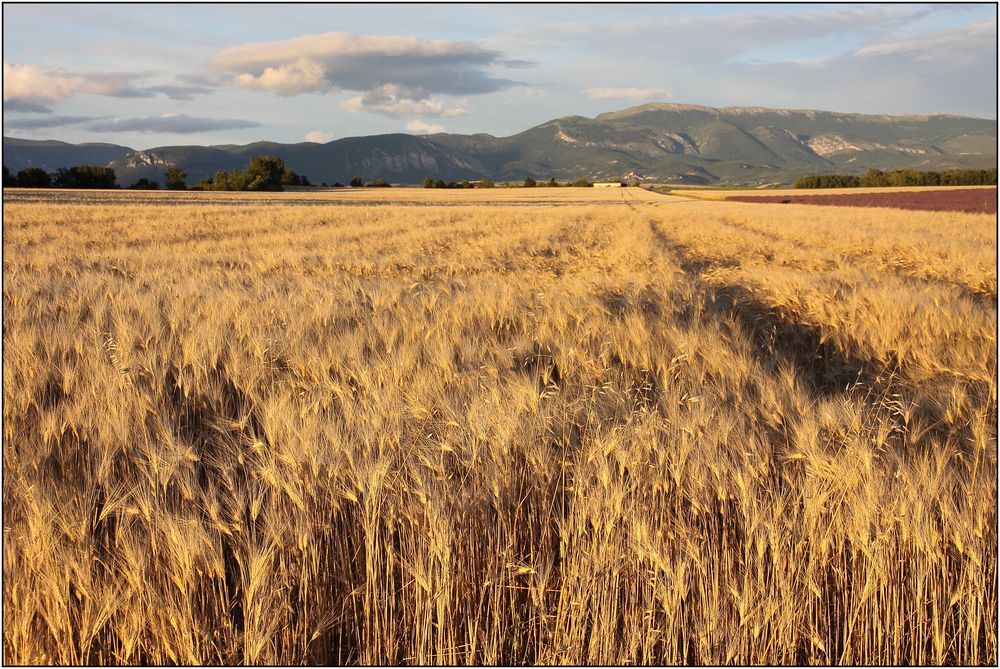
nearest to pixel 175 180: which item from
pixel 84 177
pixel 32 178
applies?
pixel 84 177

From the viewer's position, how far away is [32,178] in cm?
6438

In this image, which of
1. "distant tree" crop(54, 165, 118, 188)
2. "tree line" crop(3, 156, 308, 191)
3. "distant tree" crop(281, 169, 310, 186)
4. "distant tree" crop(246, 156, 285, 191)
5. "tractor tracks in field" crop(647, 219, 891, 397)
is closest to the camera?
"tractor tracks in field" crop(647, 219, 891, 397)

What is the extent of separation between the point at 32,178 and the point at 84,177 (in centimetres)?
657

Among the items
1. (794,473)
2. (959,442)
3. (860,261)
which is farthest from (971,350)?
(860,261)

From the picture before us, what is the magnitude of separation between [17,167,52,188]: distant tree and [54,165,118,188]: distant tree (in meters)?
2.96

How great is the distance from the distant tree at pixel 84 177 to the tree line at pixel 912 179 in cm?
8569

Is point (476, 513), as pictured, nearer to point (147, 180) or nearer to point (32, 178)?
point (32, 178)

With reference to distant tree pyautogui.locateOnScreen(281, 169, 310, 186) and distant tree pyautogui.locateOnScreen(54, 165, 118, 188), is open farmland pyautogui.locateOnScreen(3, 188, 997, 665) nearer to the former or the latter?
distant tree pyautogui.locateOnScreen(54, 165, 118, 188)

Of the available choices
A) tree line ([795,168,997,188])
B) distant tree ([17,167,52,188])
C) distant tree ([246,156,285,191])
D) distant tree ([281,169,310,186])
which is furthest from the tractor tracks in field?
distant tree ([281,169,310,186])

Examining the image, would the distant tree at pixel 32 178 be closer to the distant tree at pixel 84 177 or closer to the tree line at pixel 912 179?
the distant tree at pixel 84 177

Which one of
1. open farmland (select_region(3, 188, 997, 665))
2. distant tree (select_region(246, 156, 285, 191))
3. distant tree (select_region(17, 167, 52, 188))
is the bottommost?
open farmland (select_region(3, 188, 997, 665))

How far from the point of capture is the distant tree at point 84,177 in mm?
69938

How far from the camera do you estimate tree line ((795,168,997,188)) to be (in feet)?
216

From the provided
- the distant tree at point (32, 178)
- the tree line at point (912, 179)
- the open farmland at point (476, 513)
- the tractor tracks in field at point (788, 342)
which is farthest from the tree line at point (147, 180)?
the open farmland at point (476, 513)
